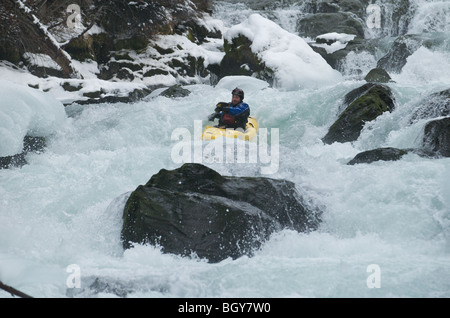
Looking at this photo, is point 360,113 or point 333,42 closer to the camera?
point 360,113

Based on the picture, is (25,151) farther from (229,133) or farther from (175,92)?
(175,92)

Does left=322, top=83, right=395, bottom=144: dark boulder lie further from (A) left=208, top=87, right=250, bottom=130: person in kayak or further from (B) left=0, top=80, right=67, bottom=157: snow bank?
(B) left=0, top=80, right=67, bottom=157: snow bank

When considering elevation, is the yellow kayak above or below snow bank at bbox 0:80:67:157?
below

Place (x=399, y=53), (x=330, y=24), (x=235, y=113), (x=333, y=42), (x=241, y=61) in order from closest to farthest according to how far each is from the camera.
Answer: (x=235, y=113), (x=241, y=61), (x=399, y=53), (x=333, y=42), (x=330, y=24)

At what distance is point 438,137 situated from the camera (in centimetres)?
621

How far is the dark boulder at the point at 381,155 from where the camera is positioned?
588cm

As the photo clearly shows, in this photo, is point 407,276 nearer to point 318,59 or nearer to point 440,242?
point 440,242

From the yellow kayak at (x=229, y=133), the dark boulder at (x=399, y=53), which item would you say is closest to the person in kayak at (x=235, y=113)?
the yellow kayak at (x=229, y=133)

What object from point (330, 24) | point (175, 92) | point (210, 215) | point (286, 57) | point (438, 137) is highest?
point (210, 215)

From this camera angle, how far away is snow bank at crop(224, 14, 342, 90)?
452 inches

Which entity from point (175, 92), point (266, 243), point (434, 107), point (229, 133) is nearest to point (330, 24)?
point (175, 92)

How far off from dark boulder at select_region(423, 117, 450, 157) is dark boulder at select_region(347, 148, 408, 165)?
458mm

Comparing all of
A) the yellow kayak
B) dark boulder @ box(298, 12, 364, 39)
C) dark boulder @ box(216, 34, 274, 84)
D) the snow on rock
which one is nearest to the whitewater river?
the yellow kayak

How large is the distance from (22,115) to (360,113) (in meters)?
5.37
